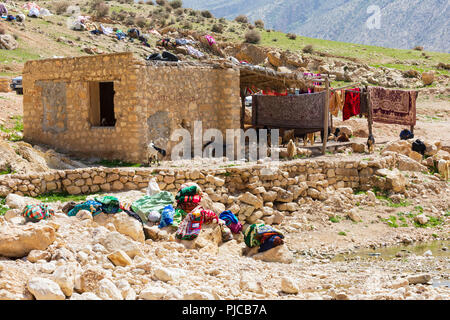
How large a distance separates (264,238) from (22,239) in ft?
14.1

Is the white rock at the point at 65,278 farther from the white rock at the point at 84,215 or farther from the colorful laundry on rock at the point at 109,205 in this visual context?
the colorful laundry on rock at the point at 109,205

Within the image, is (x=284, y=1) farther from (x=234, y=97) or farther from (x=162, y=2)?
(x=234, y=97)

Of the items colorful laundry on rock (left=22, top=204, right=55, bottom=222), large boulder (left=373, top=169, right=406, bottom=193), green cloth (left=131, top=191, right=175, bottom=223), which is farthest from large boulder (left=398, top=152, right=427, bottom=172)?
colorful laundry on rock (left=22, top=204, right=55, bottom=222)

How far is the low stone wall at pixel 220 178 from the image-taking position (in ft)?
32.2

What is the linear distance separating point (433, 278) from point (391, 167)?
20.4ft

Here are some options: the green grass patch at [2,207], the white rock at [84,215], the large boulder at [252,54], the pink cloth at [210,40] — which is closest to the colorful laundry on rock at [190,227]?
the white rock at [84,215]

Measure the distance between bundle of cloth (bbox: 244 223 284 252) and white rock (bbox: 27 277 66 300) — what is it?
446 cm

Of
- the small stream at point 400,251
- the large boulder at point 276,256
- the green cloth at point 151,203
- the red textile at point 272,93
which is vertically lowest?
the small stream at point 400,251

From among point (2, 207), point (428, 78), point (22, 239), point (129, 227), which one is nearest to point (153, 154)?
point (2, 207)

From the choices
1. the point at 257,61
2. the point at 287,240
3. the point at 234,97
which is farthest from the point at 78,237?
the point at 257,61

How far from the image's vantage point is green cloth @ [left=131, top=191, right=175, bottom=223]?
9250mm

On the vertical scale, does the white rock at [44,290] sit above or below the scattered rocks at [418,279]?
above

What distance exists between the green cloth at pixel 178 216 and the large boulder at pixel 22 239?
112 inches

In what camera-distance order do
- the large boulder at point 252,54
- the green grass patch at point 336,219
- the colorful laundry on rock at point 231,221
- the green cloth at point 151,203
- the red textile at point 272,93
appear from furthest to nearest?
the large boulder at point 252,54 → the red textile at point 272,93 → the green grass patch at point 336,219 → the colorful laundry on rock at point 231,221 → the green cloth at point 151,203
